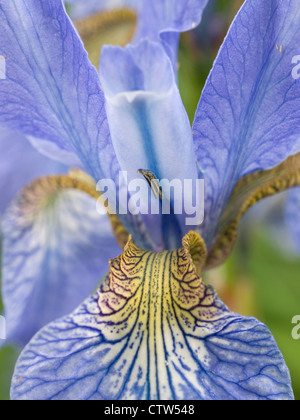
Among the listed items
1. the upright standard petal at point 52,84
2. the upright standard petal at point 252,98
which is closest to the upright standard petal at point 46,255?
the upright standard petal at point 52,84

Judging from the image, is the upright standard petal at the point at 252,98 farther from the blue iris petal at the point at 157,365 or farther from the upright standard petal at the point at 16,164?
the upright standard petal at the point at 16,164

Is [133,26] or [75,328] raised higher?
[133,26]

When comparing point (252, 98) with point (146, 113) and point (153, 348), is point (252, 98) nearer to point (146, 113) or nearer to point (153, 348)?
point (146, 113)

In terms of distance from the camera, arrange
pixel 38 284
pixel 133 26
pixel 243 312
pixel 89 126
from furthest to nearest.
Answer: pixel 133 26 → pixel 243 312 → pixel 38 284 → pixel 89 126

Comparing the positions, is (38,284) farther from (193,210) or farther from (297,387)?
(297,387)

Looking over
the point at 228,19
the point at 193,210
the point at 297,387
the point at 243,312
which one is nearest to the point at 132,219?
the point at 193,210

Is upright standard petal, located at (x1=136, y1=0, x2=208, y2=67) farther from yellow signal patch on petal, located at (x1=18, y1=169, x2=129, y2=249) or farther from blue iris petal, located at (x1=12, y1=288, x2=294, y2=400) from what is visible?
blue iris petal, located at (x1=12, y1=288, x2=294, y2=400)
